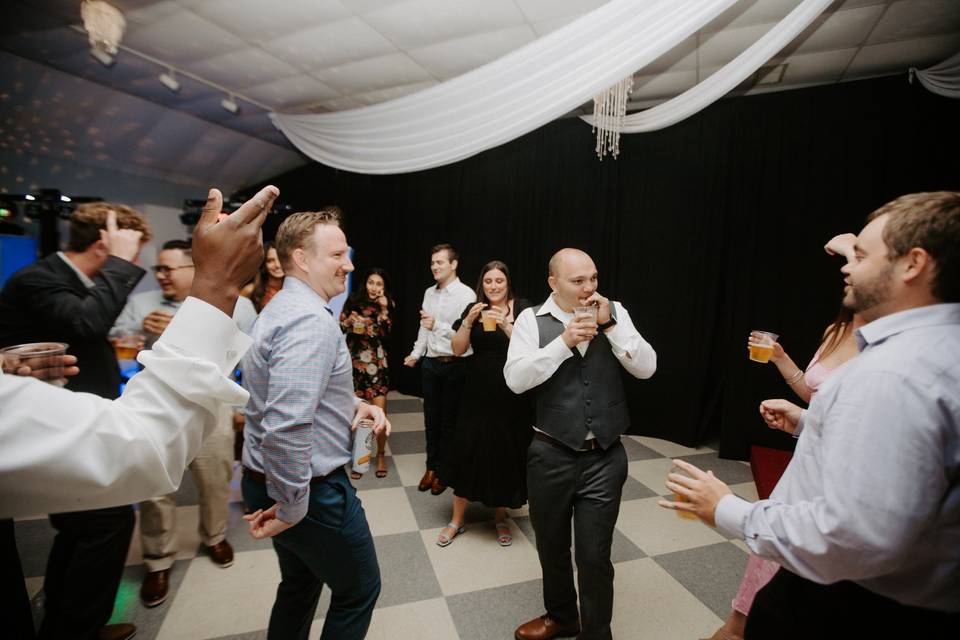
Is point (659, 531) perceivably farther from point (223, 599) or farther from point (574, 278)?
A: point (223, 599)

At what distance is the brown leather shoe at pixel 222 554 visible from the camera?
7.30ft

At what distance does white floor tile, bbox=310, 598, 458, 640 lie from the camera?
181cm

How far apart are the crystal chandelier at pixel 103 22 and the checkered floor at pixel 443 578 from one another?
3432mm

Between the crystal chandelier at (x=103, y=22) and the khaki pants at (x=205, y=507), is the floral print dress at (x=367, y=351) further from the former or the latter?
the crystal chandelier at (x=103, y=22)

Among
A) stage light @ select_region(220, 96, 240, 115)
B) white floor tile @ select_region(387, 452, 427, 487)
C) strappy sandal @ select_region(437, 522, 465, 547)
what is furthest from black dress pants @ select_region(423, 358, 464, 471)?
stage light @ select_region(220, 96, 240, 115)

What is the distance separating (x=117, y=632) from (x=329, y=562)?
1.23 m

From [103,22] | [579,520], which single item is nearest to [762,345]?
[579,520]

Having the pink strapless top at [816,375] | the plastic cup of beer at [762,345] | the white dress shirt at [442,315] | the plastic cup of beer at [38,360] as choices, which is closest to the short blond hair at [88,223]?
the plastic cup of beer at [38,360]

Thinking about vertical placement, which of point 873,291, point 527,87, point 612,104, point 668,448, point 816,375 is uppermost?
point 612,104

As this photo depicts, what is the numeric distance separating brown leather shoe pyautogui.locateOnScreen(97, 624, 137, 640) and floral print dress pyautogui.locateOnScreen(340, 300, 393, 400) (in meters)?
1.84

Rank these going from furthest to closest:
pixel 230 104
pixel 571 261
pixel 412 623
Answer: pixel 230 104 < pixel 412 623 < pixel 571 261

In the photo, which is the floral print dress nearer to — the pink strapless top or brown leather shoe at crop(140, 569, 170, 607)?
brown leather shoe at crop(140, 569, 170, 607)

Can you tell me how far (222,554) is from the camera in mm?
2240

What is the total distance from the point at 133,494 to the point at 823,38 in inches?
165
